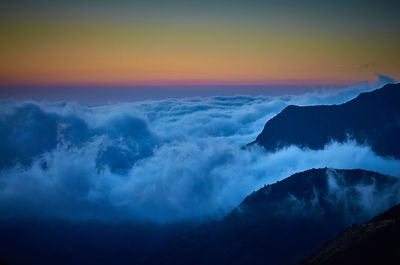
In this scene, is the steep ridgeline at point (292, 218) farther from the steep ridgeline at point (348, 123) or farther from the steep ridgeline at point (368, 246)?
the steep ridgeline at point (368, 246)

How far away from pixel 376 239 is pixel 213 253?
66.6 m

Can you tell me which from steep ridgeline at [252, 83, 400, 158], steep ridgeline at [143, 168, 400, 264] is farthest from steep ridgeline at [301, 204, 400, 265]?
steep ridgeline at [252, 83, 400, 158]

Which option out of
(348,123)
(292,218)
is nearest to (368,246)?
(292,218)

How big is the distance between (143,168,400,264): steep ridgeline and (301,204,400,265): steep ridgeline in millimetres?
40247

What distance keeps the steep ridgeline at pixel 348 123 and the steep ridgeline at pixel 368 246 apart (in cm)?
9359

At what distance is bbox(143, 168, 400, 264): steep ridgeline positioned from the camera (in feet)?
384

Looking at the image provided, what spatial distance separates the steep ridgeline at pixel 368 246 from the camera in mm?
Result: 60344

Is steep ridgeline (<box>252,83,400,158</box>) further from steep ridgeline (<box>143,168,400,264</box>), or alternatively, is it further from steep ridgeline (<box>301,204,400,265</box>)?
steep ridgeline (<box>301,204,400,265</box>)

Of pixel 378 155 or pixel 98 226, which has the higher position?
pixel 378 155

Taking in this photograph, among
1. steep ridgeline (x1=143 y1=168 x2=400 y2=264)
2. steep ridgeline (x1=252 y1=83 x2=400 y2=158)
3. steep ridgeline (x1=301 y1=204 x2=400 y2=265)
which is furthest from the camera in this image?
steep ridgeline (x1=252 y1=83 x2=400 y2=158)

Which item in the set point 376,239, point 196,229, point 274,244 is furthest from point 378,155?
point 376,239

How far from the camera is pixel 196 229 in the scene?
152375mm

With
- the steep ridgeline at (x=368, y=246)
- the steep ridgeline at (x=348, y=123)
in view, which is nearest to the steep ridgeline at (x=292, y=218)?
the steep ridgeline at (x=348, y=123)

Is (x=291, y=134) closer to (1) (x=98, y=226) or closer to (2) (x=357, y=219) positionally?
(2) (x=357, y=219)
